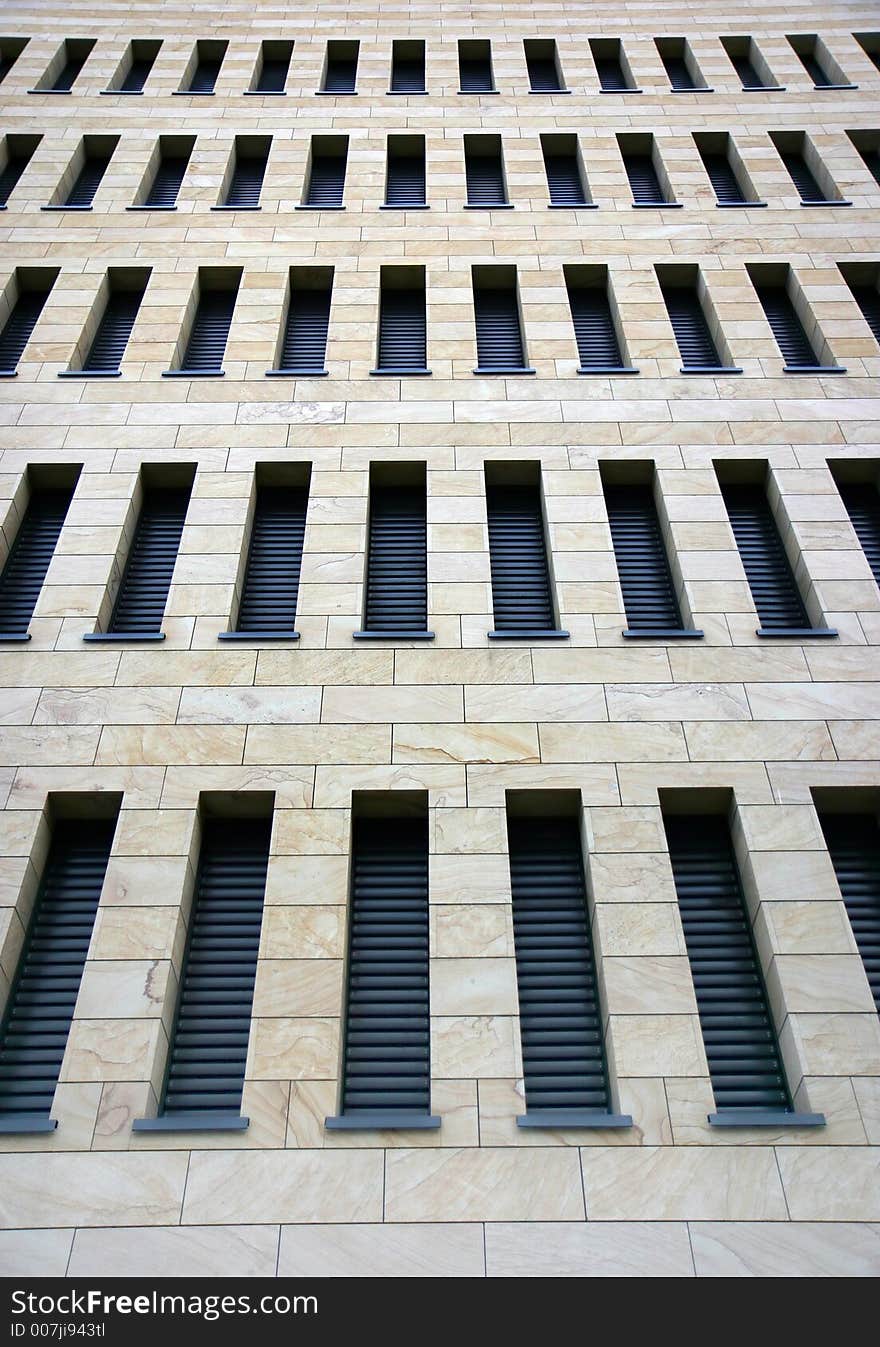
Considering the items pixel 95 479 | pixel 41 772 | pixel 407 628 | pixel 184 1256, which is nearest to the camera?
pixel 184 1256

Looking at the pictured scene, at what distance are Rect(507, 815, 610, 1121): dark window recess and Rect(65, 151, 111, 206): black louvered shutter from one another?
19243 millimetres

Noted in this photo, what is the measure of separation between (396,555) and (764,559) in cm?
634

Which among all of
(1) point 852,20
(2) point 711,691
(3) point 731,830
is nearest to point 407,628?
(2) point 711,691

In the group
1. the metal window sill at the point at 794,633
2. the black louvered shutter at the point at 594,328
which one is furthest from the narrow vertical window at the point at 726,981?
the black louvered shutter at the point at 594,328

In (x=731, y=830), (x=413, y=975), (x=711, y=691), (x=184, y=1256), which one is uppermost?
(x=711, y=691)

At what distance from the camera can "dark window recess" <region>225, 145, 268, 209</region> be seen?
82.5ft

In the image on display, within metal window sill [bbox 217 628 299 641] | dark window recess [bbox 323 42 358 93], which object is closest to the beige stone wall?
metal window sill [bbox 217 628 299 641]

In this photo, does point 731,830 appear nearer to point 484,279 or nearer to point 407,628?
point 407,628

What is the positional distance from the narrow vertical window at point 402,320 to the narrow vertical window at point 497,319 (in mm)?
1185

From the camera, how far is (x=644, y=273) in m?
22.2

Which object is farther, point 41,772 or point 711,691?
point 711,691

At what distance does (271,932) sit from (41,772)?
4152 millimetres

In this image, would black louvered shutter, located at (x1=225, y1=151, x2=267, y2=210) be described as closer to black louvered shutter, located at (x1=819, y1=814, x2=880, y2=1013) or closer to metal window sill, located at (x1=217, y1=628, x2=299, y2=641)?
metal window sill, located at (x1=217, y1=628, x2=299, y2=641)

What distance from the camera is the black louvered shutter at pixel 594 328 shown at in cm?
2114
